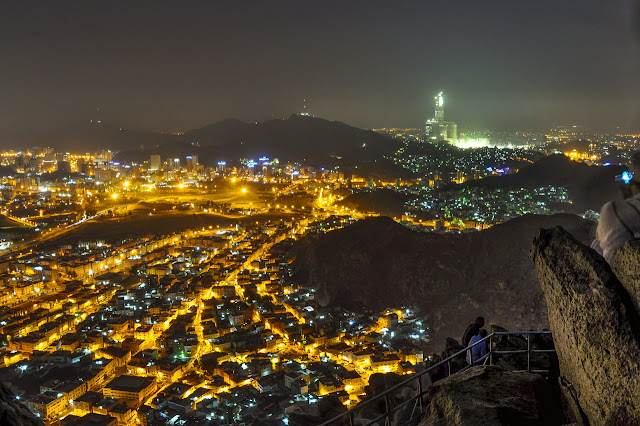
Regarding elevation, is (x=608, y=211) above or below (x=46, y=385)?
above

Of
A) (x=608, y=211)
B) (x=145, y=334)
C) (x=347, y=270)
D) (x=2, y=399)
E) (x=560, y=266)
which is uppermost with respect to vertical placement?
(x=608, y=211)

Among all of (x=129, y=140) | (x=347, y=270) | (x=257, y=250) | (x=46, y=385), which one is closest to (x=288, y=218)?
(x=257, y=250)

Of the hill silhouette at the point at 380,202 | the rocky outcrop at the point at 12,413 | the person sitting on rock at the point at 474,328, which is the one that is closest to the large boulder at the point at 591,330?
the person sitting on rock at the point at 474,328

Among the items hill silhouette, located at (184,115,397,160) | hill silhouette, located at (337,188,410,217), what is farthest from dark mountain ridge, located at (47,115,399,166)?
hill silhouette, located at (337,188,410,217)

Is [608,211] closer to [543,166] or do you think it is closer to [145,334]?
[145,334]

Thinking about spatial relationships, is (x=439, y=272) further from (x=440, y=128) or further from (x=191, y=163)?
(x=440, y=128)

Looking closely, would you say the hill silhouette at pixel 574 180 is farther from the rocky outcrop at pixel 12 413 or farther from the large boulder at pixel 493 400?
the rocky outcrop at pixel 12 413

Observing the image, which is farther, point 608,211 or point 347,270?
point 347,270

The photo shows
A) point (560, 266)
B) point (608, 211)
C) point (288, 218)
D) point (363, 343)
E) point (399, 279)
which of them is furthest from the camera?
point (288, 218)
